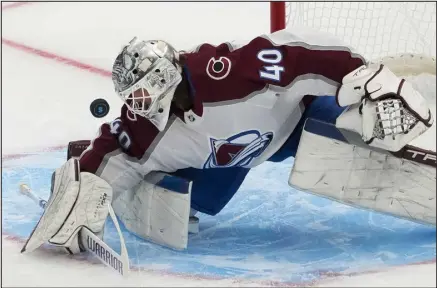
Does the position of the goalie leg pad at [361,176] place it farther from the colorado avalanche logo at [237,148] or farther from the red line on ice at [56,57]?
the red line on ice at [56,57]

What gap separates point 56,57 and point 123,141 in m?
1.74

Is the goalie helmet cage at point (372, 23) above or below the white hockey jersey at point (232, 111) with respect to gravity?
below

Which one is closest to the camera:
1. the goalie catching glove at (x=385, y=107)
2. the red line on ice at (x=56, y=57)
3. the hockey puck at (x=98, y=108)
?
the goalie catching glove at (x=385, y=107)

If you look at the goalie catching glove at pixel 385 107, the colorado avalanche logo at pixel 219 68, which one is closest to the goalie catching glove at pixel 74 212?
the colorado avalanche logo at pixel 219 68

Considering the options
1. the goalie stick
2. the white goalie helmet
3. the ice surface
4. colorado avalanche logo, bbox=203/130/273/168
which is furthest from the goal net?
the goalie stick

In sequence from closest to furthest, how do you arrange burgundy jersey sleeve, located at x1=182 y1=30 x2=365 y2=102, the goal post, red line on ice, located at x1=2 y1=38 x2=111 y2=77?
burgundy jersey sleeve, located at x1=182 y1=30 x2=365 y2=102, the goal post, red line on ice, located at x1=2 y1=38 x2=111 y2=77

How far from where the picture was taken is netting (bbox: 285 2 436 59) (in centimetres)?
344

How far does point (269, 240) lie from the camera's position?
8.81 feet

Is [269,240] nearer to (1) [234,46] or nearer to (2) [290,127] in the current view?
(2) [290,127]

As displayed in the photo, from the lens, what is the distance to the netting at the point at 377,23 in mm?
3443

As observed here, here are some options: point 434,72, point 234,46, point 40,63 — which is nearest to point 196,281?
point 234,46

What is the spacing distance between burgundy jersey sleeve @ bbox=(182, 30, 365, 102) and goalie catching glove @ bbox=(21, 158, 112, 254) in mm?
353

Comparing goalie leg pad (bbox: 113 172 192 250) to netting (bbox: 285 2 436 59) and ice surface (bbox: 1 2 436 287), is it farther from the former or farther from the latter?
netting (bbox: 285 2 436 59)

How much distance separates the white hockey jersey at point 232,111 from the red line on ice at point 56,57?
57.3 inches
